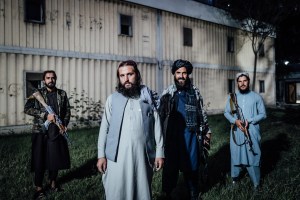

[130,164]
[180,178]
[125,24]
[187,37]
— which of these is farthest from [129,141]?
[187,37]

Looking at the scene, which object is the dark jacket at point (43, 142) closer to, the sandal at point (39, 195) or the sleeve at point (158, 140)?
the sandal at point (39, 195)

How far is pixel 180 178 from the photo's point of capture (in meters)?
5.76

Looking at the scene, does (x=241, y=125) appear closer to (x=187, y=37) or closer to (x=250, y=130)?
(x=250, y=130)

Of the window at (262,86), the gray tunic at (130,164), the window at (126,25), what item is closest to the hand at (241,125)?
the gray tunic at (130,164)

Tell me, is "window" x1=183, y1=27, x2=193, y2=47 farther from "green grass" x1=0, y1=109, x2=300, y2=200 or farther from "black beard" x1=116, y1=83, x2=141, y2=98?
"black beard" x1=116, y1=83, x2=141, y2=98

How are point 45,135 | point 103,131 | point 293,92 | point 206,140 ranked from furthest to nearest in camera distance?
point 293,92 < point 45,135 < point 206,140 < point 103,131

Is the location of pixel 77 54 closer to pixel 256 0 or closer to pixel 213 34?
pixel 213 34

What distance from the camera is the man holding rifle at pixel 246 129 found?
4.89m

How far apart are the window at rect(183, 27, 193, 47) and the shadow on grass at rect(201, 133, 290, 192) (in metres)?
8.26

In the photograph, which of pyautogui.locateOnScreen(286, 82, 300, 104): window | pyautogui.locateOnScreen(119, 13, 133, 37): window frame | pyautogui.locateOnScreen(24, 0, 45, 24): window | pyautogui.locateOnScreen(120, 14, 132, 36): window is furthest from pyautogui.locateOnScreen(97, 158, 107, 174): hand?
pyautogui.locateOnScreen(286, 82, 300, 104): window

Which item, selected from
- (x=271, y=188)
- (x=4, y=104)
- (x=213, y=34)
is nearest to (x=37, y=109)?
(x=271, y=188)

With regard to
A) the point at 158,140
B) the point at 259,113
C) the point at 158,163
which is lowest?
the point at 158,163

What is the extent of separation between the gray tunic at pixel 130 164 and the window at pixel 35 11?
9.08m

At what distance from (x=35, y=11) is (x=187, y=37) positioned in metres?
8.16
